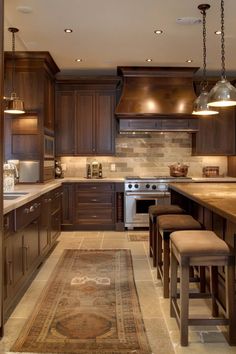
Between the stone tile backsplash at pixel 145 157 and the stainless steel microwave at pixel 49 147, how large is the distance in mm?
689

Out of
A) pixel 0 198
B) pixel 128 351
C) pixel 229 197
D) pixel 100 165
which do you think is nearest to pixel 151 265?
pixel 229 197

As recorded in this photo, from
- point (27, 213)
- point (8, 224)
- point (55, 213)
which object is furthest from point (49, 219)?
point (8, 224)

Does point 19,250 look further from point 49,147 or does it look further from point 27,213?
point 49,147

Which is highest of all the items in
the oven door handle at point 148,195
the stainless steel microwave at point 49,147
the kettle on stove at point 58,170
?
the stainless steel microwave at point 49,147

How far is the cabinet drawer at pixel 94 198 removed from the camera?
6.19 metres

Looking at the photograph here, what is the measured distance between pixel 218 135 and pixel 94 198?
8.33 ft

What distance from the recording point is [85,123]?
6410 millimetres

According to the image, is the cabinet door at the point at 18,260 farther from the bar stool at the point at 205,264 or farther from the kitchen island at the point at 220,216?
the kitchen island at the point at 220,216

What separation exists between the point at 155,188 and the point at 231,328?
12.6 ft

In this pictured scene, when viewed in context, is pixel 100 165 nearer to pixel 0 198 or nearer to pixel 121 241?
pixel 121 241

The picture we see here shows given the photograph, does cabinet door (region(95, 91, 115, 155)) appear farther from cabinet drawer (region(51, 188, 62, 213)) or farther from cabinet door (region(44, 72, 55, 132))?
cabinet drawer (region(51, 188, 62, 213))

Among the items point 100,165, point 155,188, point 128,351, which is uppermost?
point 100,165

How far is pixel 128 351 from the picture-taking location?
2.31m

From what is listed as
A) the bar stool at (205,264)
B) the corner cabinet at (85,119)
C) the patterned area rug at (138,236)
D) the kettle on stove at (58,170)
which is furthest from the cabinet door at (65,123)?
the bar stool at (205,264)
